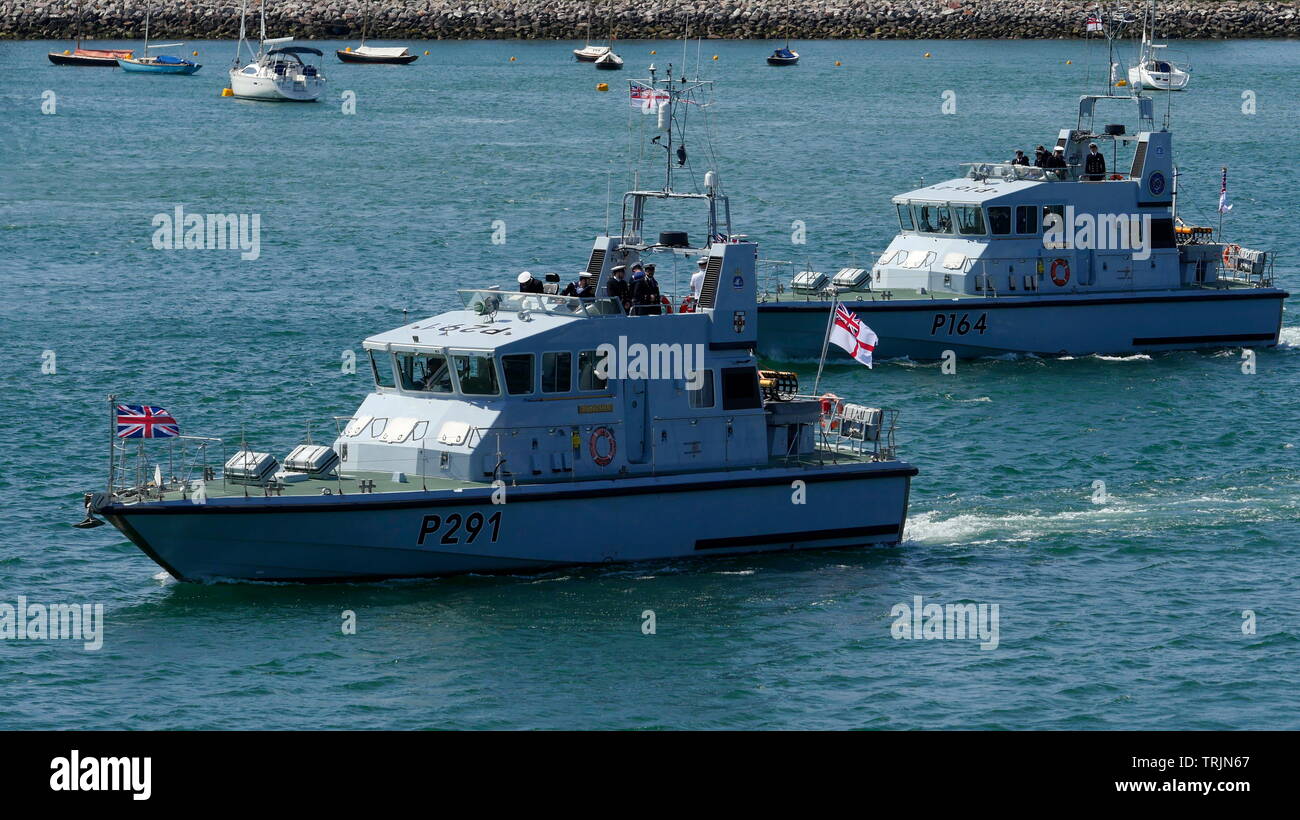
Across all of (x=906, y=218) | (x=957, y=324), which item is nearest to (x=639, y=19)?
(x=906, y=218)

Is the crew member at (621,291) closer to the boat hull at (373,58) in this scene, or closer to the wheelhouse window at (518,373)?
the wheelhouse window at (518,373)

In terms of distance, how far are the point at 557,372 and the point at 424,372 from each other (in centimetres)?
217

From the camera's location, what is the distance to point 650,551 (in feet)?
102

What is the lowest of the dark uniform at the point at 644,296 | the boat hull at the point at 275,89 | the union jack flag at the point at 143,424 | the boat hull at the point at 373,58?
the union jack flag at the point at 143,424

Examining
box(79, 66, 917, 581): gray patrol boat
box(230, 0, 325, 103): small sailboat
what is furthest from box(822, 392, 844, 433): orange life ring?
box(230, 0, 325, 103): small sailboat

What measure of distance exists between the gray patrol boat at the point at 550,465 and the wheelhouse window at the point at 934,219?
1839cm

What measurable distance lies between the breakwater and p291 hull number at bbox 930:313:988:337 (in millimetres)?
113501

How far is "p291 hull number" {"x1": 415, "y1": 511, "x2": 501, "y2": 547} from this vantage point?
29500 mm

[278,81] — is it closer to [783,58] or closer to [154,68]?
[154,68]

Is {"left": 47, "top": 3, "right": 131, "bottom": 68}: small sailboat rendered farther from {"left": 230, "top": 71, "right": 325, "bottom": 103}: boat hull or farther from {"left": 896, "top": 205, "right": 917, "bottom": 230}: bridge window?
{"left": 896, "top": 205, "right": 917, "bottom": 230}: bridge window

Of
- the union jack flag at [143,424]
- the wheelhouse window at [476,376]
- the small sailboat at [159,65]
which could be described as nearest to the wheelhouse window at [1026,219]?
the wheelhouse window at [476,376]

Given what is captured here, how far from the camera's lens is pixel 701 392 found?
3203cm

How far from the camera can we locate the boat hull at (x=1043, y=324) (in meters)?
48.9
